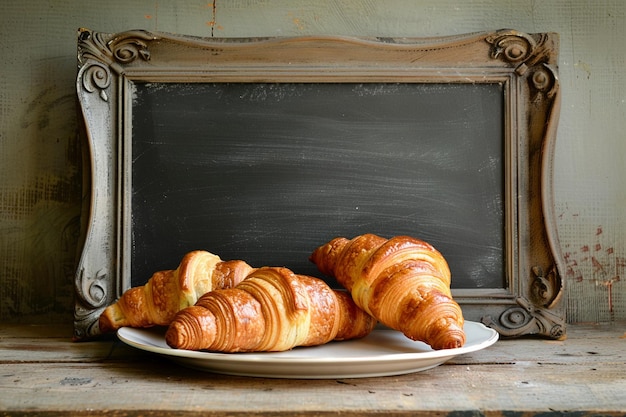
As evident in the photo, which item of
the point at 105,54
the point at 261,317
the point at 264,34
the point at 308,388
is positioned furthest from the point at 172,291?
the point at 264,34

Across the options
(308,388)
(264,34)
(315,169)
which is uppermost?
(264,34)

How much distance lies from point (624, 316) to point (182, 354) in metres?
1.00

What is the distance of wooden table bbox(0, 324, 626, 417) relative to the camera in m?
0.77

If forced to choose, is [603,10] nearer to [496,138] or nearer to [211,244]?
[496,138]

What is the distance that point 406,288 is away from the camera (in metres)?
0.97

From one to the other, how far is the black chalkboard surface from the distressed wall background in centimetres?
19

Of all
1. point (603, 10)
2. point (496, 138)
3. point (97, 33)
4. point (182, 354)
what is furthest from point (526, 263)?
point (97, 33)

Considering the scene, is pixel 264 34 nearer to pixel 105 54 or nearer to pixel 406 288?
pixel 105 54

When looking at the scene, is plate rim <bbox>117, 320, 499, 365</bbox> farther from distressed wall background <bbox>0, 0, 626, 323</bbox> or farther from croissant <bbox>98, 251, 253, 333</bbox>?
distressed wall background <bbox>0, 0, 626, 323</bbox>

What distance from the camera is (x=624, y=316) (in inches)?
54.9

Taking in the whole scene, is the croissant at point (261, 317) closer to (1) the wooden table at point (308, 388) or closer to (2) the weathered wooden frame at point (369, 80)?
(1) the wooden table at point (308, 388)

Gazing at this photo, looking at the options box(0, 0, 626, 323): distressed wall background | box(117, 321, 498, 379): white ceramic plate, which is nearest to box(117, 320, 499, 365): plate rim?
box(117, 321, 498, 379): white ceramic plate

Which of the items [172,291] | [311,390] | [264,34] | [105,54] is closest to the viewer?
[311,390]

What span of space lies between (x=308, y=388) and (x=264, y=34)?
82 cm
